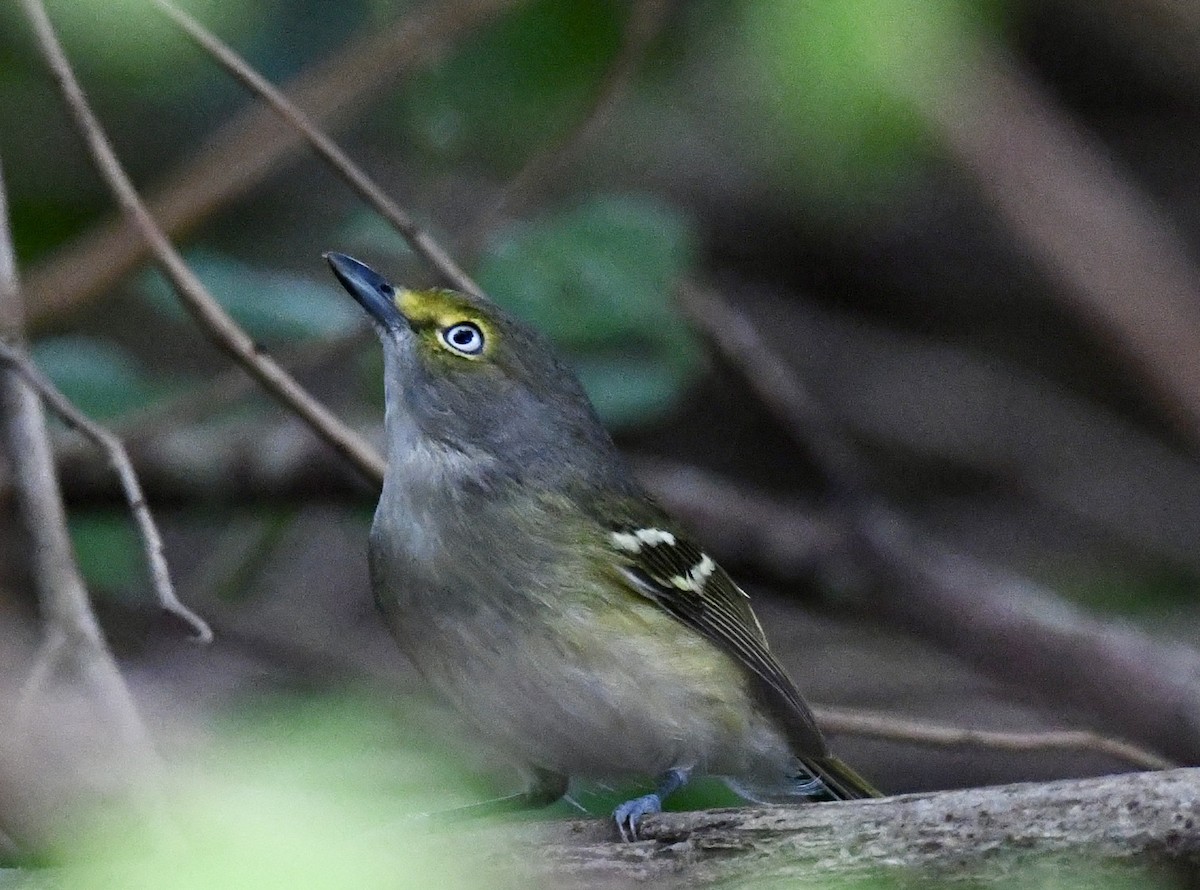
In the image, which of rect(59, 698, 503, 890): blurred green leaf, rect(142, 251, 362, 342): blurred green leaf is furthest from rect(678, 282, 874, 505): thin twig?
rect(59, 698, 503, 890): blurred green leaf

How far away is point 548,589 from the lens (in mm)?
3312

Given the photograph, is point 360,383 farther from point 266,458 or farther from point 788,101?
point 788,101

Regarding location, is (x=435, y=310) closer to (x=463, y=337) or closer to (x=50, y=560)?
(x=463, y=337)

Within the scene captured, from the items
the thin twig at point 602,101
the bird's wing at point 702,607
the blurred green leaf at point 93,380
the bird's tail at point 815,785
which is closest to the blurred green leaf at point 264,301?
the blurred green leaf at point 93,380

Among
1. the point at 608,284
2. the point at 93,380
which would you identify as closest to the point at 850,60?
the point at 608,284

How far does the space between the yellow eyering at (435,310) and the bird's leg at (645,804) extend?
1126 mm

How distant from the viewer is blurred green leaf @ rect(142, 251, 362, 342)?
443cm

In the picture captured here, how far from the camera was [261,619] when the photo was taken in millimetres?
5305

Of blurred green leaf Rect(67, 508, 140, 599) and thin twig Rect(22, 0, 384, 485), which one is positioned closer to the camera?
thin twig Rect(22, 0, 384, 485)

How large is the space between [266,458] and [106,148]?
2.16 m

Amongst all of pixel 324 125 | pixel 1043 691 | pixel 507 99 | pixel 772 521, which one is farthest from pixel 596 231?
pixel 1043 691

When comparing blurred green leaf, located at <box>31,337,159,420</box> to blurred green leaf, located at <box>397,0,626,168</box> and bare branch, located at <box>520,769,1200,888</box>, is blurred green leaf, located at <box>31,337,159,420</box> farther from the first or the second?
bare branch, located at <box>520,769,1200,888</box>

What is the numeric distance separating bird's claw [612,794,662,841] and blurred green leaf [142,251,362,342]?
1.84 meters

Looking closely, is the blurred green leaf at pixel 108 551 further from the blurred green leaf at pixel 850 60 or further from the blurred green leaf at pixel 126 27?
the blurred green leaf at pixel 850 60
